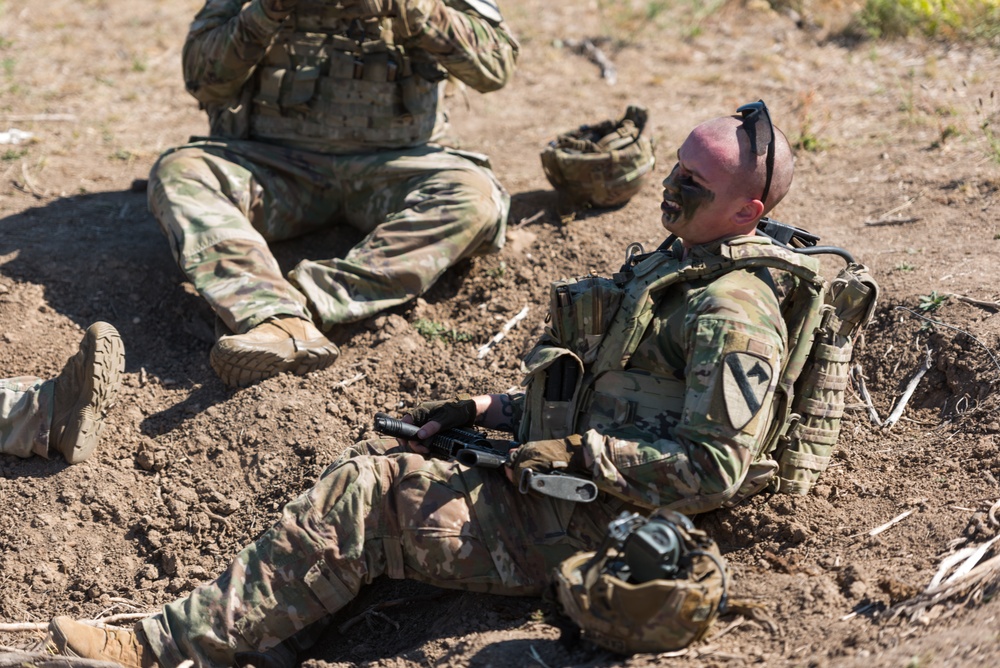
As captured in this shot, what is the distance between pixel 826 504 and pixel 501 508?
3.97ft

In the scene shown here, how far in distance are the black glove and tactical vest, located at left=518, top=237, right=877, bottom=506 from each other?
0.23 metres

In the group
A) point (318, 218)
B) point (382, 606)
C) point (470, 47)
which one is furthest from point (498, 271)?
point (382, 606)

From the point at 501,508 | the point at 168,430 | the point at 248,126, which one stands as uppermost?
the point at 248,126

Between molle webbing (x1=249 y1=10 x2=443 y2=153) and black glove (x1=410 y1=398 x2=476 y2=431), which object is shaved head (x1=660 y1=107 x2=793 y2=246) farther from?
molle webbing (x1=249 y1=10 x2=443 y2=153)

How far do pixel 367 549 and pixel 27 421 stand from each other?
1.88 m

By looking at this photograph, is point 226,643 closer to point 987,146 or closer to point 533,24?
point 987,146

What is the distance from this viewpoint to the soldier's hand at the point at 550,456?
128 inches

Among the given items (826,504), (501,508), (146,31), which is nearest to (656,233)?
(826,504)

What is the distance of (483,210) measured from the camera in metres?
5.50

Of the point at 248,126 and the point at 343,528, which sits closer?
the point at 343,528

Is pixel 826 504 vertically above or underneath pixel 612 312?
underneath

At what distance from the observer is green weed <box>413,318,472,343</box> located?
5.41m

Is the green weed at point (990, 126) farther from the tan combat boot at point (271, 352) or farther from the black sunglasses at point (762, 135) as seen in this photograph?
the tan combat boot at point (271, 352)

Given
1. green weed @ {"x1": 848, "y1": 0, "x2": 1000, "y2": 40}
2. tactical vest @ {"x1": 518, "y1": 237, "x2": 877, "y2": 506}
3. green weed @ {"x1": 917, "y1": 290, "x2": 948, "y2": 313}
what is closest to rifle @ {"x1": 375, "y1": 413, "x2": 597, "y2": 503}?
tactical vest @ {"x1": 518, "y1": 237, "x2": 877, "y2": 506}
